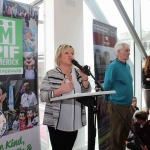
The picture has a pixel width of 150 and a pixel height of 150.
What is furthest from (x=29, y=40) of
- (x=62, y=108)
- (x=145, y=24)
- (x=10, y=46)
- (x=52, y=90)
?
(x=145, y=24)

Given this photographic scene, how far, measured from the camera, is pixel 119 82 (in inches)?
91.2

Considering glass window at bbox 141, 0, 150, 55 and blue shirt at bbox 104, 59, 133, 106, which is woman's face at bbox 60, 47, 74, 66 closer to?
blue shirt at bbox 104, 59, 133, 106

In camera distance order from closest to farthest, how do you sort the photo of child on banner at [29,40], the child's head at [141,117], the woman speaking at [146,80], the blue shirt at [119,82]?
the photo of child on banner at [29,40]
the blue shirt at [119,82]
the child's head at [141,117]
the woman speaking at [146,80]

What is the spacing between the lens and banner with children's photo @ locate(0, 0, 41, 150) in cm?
160

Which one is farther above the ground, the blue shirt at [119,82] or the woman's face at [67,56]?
the woman's face at [67,56]

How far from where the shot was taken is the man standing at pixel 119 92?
2.29 metres

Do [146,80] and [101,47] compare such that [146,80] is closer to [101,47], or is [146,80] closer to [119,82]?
[101,47]

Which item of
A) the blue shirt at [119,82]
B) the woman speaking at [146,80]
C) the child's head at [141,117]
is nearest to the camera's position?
the blue shirt at [119,82]

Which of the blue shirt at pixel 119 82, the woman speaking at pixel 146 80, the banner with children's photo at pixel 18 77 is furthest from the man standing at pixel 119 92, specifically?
the woman speaking at pixel 146 80

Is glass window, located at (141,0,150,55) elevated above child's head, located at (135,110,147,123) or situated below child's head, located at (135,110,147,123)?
above

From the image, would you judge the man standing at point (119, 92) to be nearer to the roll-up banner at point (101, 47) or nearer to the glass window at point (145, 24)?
the roll-up banner at point (101, 47)

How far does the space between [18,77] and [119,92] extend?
1277mm

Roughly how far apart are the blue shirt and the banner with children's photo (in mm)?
934

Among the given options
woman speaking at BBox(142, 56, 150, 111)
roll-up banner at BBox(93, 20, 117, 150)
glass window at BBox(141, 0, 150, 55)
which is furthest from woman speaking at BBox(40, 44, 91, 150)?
glass window at BBox(141, 0, 150, 55)
